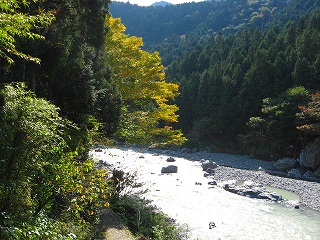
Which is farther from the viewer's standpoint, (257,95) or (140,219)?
(257,95)

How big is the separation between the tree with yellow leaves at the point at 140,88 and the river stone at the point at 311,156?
18.1m

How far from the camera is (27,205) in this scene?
157 inches

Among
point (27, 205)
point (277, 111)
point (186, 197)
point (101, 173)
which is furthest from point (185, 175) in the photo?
point (27, 205)

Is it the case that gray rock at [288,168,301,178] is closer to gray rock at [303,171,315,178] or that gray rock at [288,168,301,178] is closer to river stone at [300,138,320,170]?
gray rock at [303,171,315,178]

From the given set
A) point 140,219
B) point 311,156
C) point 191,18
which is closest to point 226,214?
point 140,219

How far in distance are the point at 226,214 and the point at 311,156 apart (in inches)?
607

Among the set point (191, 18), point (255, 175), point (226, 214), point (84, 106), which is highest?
point (191, 18)

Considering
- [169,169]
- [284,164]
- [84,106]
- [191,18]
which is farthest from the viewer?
[191,18]

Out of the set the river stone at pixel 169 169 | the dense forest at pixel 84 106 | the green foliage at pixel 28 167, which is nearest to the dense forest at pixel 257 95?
the dense forest at pixel 84 106

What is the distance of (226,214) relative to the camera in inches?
559

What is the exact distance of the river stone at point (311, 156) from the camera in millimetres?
25953

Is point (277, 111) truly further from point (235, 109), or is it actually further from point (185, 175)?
point (185, 175)

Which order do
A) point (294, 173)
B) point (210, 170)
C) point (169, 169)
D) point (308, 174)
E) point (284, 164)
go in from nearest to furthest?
point (169, 169) → point (308, 174) → point (294, 173) → point (210, 170) → point (284, 164)

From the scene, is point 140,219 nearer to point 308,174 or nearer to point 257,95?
point 308,174
